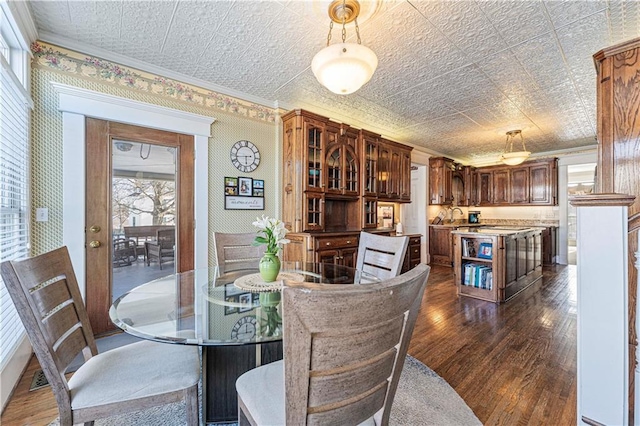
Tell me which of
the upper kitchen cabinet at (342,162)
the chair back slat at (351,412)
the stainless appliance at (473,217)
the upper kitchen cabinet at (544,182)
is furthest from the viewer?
the stainless appliance at (473,217)

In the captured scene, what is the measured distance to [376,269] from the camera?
2000mm

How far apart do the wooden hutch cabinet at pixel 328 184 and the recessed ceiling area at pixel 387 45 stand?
1.29ft

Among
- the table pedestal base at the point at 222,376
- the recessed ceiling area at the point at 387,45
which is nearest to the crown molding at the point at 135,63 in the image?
the recessed ceiling area at the point at 387,45

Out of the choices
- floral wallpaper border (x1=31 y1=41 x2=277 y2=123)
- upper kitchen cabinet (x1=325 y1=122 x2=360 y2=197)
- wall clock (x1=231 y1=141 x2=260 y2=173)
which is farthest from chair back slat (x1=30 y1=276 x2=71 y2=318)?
upper kitchen cabinet (x1=325 y1=122 x2=360 y2=197)

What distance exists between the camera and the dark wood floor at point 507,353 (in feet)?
5.40

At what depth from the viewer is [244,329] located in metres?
1.15

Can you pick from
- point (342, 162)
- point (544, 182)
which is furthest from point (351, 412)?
point (544, 182)

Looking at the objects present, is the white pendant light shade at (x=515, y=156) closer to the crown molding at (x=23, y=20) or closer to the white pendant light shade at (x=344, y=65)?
the white pendant light shade at (x=344, y=65)

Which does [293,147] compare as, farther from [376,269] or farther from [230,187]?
[376,269]

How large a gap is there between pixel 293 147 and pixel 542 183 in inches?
233

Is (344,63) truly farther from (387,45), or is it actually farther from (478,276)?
(478,276)

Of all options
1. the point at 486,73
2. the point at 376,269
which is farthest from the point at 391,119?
the point at 376,269

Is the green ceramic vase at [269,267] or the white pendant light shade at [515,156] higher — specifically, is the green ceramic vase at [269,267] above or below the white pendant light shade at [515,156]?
below

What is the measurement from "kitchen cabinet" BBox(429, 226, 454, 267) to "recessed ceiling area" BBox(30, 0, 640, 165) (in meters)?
2.77
